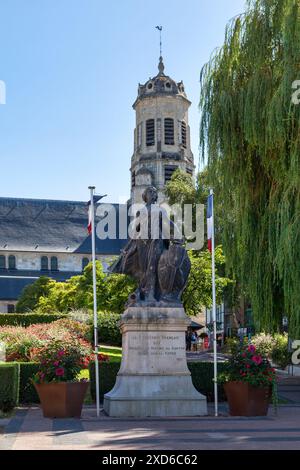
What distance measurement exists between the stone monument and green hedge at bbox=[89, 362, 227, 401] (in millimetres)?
2762

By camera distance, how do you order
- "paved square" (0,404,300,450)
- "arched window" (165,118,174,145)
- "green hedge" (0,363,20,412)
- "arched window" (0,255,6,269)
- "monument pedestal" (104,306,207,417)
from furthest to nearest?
"arched window" (0,255,6,269), "arched window" (165,118,174,145), "green hedge" (0,363,20,412), "monument pedestal" (104,306,207,417), "paved square" (0,404,300,450)

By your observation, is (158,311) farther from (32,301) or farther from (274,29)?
(32,301)

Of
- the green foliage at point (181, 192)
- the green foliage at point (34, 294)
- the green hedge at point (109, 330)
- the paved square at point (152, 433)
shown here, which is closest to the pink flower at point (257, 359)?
the paved square at point (152, 433)

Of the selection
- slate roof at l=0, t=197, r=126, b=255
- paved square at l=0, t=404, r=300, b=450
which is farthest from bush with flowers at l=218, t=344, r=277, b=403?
slate roof at l=0, t=197, r=126, b=255

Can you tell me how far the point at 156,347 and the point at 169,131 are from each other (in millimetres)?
59723

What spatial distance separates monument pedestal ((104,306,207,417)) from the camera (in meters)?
13.3

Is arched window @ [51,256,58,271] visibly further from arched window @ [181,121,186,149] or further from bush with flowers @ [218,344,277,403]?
bush with flowers @ [218,344,277,403]

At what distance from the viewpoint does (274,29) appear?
1582 centimetres

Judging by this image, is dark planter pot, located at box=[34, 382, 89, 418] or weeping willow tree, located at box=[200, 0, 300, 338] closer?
dark planter pot, located at box=[34, 382, 89, 418]

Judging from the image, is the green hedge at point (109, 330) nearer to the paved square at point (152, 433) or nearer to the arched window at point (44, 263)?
the paved square at point (152, 433)

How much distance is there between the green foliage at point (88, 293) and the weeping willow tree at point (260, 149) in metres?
21.2

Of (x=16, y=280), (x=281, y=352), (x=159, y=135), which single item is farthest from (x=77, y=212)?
(x=281, y=352)
